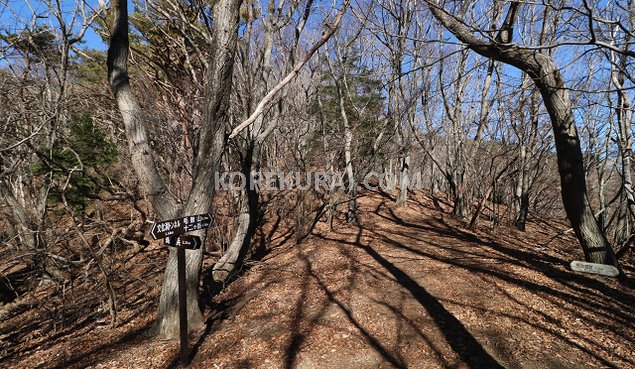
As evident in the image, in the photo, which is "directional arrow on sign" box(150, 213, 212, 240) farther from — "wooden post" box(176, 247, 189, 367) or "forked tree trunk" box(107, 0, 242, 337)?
"forked tree trunk" box(107, 0, 242, 337)

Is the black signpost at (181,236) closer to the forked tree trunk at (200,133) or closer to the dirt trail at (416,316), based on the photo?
the forked tree trunk at (200,133)

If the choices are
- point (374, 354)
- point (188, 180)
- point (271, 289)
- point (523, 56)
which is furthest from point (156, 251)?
point (523, 56)

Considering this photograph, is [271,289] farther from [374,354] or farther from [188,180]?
[188,180]

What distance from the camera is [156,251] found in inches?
345

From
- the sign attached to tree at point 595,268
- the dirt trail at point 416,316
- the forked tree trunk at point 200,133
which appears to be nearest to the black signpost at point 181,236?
the forked tree trunk at point 200,133

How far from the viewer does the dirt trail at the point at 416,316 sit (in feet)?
11.9

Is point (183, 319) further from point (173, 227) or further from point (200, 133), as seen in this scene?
point (200, 133)

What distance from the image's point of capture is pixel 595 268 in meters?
5.18

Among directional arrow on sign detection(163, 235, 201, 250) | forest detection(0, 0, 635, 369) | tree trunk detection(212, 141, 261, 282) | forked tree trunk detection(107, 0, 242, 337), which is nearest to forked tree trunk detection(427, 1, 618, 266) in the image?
forest detection(0, 0, 635, 369)

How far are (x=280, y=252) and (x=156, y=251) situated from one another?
137 inches

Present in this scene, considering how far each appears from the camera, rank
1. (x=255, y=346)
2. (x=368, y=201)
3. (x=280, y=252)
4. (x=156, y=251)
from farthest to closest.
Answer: (x=368, y=201) → (x=156, y=251) → (x=280, y=252) → (x=255, y=346)

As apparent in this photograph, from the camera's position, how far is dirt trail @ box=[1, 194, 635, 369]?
362 cm

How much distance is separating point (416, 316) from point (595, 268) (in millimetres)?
3238

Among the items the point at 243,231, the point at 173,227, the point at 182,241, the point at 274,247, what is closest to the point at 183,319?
the point at 182,241
